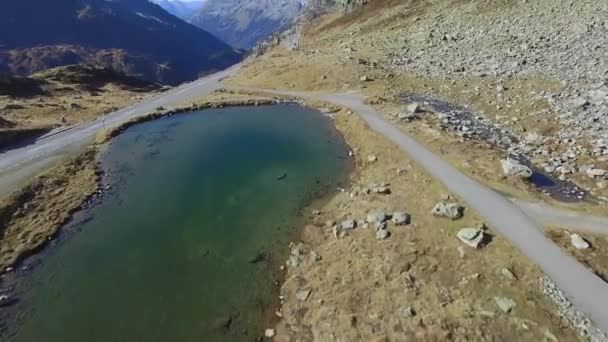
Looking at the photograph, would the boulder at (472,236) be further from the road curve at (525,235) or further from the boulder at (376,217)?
the boulder at (376,217)

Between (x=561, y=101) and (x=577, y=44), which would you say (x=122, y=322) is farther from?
(x=577, y=44)

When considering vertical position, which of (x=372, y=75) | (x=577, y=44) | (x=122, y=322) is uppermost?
(x=577, y=44)

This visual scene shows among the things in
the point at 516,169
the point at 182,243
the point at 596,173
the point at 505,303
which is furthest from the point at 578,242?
the point at 182,243

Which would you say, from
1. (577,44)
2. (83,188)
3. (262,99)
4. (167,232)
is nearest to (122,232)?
(167,232)

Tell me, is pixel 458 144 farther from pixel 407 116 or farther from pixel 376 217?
pixel 376 217

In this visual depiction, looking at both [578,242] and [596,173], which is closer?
[578,242]

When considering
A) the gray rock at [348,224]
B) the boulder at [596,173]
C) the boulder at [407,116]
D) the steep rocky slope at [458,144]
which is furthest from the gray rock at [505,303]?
the boulder at [407,116]
